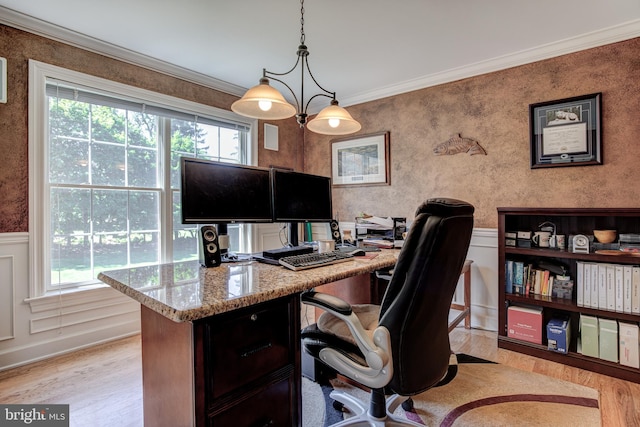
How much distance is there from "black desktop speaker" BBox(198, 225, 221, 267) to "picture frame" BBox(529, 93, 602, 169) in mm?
2545

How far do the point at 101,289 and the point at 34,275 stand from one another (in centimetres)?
45

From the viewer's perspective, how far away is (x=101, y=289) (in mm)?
2637

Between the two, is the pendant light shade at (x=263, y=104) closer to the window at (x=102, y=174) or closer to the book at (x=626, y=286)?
the window at (x=102, y=174)

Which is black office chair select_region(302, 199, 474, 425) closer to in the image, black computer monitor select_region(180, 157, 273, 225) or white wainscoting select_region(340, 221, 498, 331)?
black computer monitor select_region(180, 157, 273, 225)

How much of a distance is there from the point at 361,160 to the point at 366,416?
8.96 feet

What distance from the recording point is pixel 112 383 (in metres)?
2.06

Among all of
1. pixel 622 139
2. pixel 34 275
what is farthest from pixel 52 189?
pixel 622 139

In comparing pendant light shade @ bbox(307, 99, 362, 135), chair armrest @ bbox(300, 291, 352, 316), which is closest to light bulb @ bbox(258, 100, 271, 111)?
pendant light shade @ bbox(307, 99, 362, 135)

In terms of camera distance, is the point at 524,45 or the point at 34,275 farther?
the point at 524,45

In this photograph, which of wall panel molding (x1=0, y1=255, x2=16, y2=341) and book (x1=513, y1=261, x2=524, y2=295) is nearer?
wall panel molding (x1=0, y1=255, x2=16, y2=341)

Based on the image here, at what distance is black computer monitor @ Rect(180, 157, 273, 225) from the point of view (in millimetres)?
1593

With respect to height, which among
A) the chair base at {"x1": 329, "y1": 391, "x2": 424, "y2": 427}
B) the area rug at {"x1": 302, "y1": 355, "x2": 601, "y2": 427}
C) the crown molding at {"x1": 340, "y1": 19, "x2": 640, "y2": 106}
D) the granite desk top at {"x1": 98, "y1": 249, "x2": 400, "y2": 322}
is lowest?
the area rug at {"x1": 302, "y1": 355, "x2": 601, "y2": 427}

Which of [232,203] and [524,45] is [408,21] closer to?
[524,45]

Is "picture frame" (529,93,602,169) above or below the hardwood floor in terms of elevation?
above
